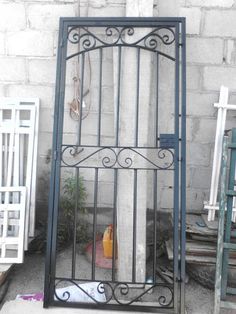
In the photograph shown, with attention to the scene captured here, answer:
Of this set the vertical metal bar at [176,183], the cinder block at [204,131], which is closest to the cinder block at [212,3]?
the vertical metal bar at [176,183]

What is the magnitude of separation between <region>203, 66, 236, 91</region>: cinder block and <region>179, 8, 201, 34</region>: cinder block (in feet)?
1.02

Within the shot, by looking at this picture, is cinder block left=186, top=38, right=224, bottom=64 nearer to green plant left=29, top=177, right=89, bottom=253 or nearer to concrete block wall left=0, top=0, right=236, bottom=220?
concrete block wall left=0, top=0, right=236, bottom=220

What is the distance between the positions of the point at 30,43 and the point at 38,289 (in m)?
1.90

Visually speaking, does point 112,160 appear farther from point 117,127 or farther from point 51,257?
point 51,257

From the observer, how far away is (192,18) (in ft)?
9.04

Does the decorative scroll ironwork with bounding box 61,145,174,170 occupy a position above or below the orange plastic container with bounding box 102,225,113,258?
above

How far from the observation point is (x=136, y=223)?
258 centimetres

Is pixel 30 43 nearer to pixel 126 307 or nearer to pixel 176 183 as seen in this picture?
pixel 176 183

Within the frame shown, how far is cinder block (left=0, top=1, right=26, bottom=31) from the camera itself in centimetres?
283

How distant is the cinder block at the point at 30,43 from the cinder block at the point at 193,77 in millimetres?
1113

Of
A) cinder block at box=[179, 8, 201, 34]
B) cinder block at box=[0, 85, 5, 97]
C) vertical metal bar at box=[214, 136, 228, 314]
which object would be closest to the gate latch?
vertical metal bar at box=[214, 136, 228, 314]

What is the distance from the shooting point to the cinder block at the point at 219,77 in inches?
110

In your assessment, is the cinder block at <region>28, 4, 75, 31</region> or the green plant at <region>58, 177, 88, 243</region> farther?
the green plant at <region>58, 177, 88, 243</region>

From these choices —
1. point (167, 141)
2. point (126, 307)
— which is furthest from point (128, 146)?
point (126, 307)
